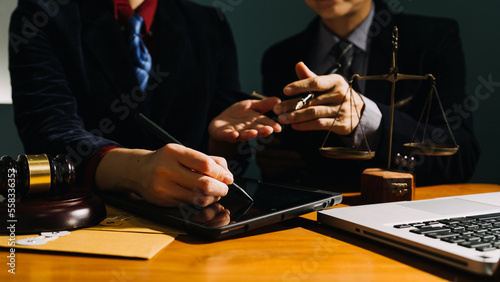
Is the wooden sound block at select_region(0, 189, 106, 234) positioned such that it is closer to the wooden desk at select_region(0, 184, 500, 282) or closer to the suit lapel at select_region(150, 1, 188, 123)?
the wooden desk at select_region(0, 184, 500, 282)

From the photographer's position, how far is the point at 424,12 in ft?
6.52

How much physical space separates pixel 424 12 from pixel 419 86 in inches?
26.6

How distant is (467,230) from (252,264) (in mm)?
276

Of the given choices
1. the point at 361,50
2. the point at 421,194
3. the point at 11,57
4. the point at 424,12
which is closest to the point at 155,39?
the point at 11,57

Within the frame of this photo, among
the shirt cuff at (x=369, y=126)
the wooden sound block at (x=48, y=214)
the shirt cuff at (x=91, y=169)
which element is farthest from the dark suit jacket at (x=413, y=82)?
the wooden sound block at (x=48, y=214)

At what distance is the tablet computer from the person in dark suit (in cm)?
5

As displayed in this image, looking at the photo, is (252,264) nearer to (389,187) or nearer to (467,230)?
(467,230)

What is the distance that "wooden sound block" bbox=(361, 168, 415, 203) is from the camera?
0.78m

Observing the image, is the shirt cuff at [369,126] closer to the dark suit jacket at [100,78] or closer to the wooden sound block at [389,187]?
the wooden sound block at [389,187]

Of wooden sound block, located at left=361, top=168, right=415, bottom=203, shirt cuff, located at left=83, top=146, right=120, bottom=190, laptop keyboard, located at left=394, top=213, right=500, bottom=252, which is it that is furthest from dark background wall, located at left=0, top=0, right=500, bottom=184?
laptop keyboard, located at left=394, top=213, right=500, bottom=252

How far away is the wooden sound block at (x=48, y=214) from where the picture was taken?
1.83 feet

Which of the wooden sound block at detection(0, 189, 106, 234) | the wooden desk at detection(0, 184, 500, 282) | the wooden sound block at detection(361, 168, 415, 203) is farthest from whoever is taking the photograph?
the wooden sound block at detection(361, 168, 415, 203)

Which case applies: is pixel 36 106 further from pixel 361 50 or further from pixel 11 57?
pixel 361 50

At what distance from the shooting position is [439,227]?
0.54m
